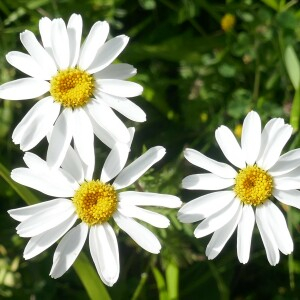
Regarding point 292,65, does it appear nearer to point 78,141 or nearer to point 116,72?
point 116,72

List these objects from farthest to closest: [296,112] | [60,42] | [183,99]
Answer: [183,99] < [296,112] < [60,42]

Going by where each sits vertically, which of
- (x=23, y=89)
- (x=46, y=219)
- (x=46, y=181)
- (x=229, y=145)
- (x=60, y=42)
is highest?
(x=60, y=42)

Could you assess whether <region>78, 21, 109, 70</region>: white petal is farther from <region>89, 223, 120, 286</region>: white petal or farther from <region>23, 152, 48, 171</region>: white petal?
<region>89, 223, 120, 286</region>: white petal

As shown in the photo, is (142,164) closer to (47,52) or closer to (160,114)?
(47,52)

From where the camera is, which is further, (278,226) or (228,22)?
(228,22)

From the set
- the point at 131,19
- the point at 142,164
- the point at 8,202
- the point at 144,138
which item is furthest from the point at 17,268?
the point at 131,19

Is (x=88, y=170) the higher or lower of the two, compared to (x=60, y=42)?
lower

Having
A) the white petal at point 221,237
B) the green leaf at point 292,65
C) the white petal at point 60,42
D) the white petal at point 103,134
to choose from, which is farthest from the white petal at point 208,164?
the green leaf at point 292,65

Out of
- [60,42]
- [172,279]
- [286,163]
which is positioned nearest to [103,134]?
[60,42]
